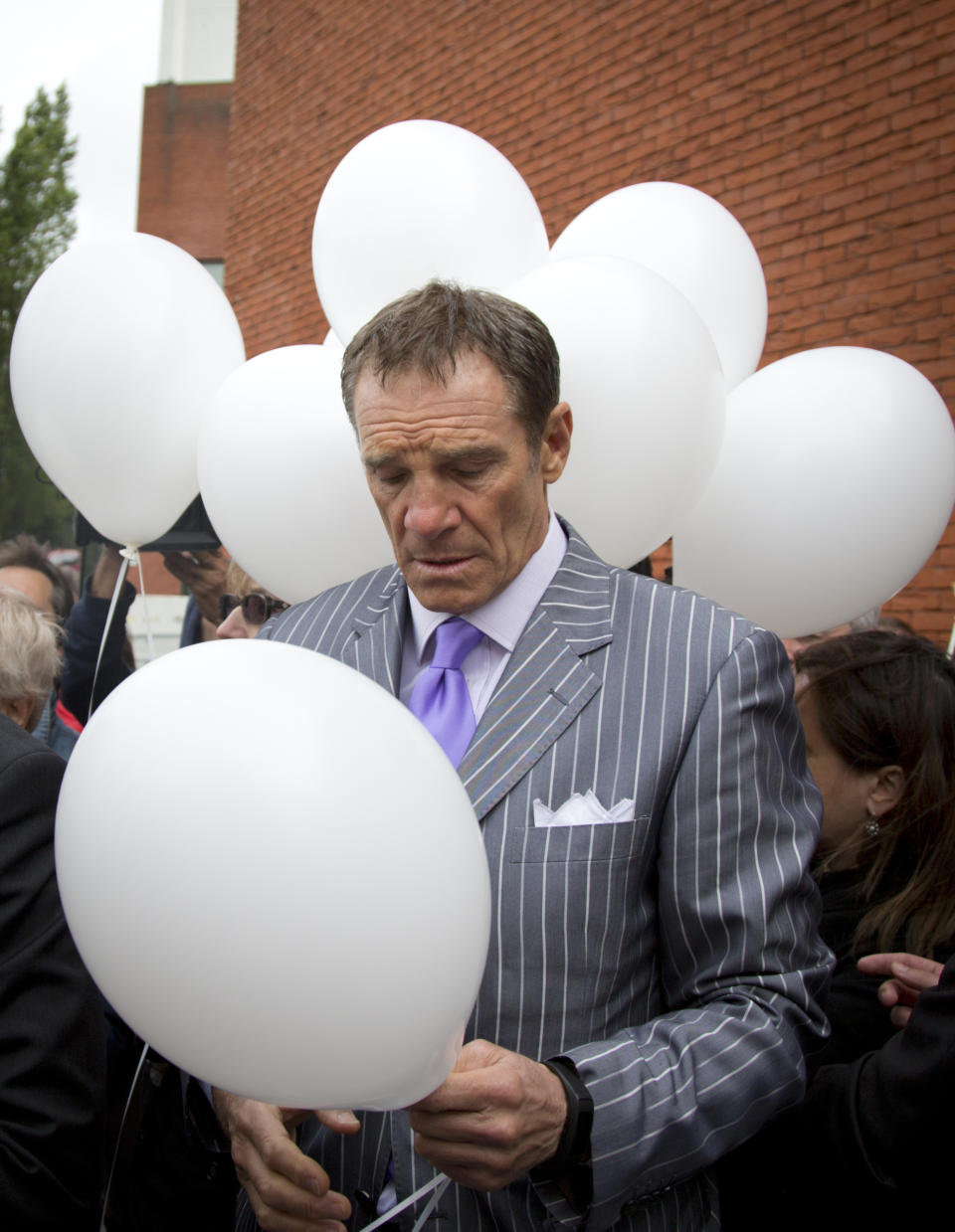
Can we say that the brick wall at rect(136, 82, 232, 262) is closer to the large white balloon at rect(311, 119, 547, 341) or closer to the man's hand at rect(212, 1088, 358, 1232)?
the large white balloon at rect(311, 119, 547, 341)

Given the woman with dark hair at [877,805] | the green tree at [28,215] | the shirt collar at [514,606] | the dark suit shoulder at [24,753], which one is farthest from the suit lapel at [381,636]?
the green tree at [28,215]

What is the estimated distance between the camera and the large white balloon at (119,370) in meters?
2.10

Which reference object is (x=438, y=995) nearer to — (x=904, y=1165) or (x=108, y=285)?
(x=904, y=1165)

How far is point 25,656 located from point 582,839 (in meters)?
1.21

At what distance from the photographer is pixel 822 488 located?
6.32 feet

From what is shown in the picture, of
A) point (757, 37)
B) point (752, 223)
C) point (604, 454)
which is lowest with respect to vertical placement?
point (604, 454)

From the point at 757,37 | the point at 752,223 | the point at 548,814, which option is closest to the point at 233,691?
the point at 548,814

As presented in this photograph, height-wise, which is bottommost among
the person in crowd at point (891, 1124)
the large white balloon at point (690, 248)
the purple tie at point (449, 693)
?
the person in crowd at point (891, 1124)

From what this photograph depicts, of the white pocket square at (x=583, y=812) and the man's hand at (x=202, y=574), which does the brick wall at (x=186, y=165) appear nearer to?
the man's hand at (x=202, y=574)

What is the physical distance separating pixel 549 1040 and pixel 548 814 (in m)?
0.26

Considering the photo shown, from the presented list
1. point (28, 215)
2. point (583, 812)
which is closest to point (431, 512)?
point (583, 812)

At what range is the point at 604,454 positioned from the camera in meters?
1.71

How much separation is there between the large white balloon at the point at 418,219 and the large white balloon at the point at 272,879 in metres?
1.12

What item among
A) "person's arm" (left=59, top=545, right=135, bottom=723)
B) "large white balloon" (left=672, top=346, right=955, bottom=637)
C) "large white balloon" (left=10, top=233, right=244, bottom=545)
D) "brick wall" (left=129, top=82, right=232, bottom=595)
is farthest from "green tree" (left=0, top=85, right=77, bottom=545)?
"large white balloon" (left=672, top=346, right=955, bottom=637)
